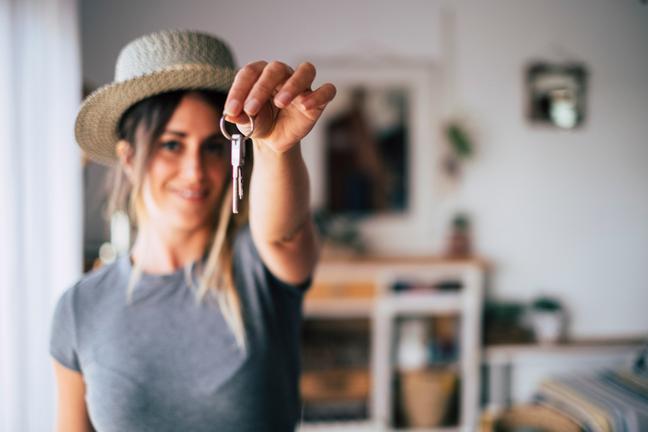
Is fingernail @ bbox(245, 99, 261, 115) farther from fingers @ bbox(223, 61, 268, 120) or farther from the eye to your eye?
the eye

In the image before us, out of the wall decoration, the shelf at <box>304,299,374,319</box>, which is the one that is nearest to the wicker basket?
the shelf at <box>304,299,374,319</box>

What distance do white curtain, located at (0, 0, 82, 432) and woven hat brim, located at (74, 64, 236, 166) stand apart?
0.48 meters

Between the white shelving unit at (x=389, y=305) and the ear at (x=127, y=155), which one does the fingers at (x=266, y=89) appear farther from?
the white shelving unit at (x=389, y=305)

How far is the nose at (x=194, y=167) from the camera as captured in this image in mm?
739

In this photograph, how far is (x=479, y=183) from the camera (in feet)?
10.3

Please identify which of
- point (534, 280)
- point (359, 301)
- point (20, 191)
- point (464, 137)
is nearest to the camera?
point (20, 191)

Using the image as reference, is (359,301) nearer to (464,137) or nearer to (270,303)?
(464,137)

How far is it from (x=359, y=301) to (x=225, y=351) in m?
1.99

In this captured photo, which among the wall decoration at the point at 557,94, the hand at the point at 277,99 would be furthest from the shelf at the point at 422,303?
the hand at the point at 277,99

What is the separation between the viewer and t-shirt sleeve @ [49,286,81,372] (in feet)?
2.55

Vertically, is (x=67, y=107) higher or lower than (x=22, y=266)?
higher

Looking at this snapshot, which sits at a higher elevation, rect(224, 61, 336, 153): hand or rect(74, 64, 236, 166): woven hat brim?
rect(74, 64, 236, 166): woven hat brim

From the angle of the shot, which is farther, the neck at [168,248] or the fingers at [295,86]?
the neck at [168,248]

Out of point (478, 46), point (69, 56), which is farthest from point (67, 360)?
point (478, 46)
